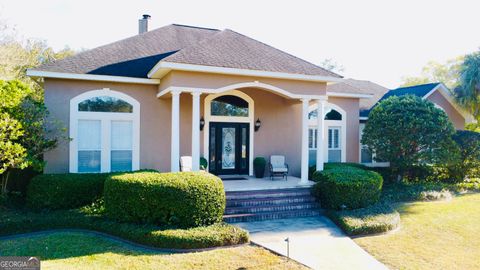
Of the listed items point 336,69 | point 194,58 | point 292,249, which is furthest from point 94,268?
point 336,69

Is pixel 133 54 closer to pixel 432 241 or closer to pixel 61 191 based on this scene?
pixel 61 191

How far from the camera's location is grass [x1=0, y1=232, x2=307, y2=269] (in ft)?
21.3

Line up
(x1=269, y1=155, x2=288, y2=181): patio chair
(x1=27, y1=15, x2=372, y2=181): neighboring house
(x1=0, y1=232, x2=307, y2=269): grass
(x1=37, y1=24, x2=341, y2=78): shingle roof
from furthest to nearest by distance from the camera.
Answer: (x1=269, y1=155, x2=288, y2=181): patio chair
(x1=37, y1=24, x2=341, y2=78): shingle roof
(x1=27, y1=15, x2=372, y2=181): neighboring house
(x1=0, y1=232, x2=307, y2=269): grass

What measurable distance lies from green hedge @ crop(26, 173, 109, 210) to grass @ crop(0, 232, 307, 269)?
1960 mm

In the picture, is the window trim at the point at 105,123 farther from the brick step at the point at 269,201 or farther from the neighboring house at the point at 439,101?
the neighboring house at the point at 439,101

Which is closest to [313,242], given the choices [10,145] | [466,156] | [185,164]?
[185,164]

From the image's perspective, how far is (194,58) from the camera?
1052 centimetres

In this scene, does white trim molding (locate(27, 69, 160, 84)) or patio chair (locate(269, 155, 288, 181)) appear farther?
patio chair (locate(269, 155, 288, 181))

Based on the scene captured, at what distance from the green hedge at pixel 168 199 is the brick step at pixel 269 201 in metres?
1.23

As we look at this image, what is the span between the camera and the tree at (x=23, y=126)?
30.9ft

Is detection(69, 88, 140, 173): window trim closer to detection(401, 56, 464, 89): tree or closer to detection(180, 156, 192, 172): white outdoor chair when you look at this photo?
detection(180, 156, 192, 172): white outdoor chair

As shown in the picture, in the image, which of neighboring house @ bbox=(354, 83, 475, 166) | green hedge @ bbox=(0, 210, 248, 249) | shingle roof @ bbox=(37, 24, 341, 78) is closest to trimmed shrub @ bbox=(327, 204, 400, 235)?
green hedge @ bbox=(0, 210, 248, 249)

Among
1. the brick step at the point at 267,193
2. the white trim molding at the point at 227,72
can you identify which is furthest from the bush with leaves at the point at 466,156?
the brick step at the point at 267,193

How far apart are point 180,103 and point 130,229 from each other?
6250 millimetres
